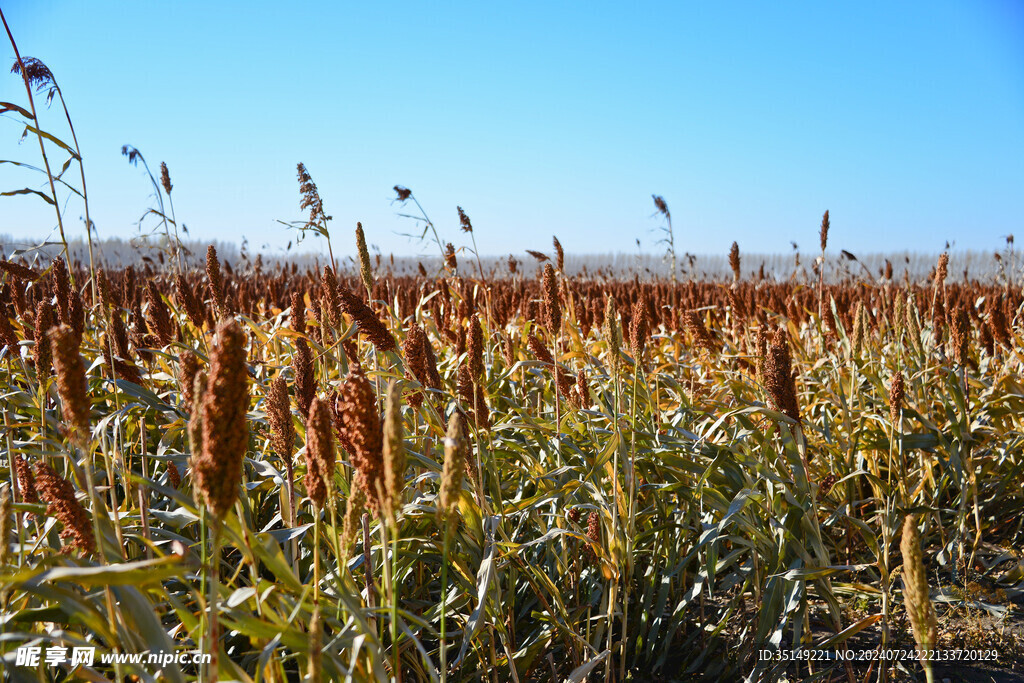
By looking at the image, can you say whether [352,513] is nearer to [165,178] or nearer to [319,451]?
[319,451]

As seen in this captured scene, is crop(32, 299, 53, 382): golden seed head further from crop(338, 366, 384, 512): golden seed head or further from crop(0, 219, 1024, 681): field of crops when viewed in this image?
crop(338, 366, 384, 512): golden seed head

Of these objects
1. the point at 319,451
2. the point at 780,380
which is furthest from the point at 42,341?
the point at 780,380

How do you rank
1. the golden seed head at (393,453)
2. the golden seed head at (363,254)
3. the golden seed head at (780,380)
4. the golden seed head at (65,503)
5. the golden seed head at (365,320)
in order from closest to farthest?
the golden seed head at (393,453) → the golden seed head at (65,503) → the golden seed head at (365,320) → the golden seed head at (780,380) → the golden seed head at (363,254)

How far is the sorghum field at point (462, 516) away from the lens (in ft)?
3.19

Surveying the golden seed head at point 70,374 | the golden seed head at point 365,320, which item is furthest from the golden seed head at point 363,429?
the golden seed head at point 365,320

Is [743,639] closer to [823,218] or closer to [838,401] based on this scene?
[838,401]

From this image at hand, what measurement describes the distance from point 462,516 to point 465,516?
0.03m

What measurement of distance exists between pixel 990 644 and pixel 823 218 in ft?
9.14

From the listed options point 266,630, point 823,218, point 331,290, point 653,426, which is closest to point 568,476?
point 653,426

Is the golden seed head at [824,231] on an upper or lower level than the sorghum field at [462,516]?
upper

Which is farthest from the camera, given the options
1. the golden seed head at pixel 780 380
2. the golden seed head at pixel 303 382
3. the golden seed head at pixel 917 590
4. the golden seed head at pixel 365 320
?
the golden seed head at pixel 780 380

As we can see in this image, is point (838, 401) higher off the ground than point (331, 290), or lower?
lower

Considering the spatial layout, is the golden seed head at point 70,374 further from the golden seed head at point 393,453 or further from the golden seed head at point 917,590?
the golden seed head at point 917,590

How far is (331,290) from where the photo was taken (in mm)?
2123
